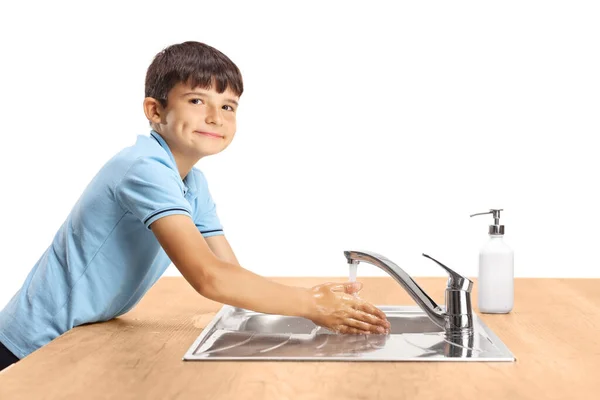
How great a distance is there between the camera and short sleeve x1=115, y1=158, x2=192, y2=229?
1.44 meters

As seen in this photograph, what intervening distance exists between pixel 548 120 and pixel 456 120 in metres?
0.39

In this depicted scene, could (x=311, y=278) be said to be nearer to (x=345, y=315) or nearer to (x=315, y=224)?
(x=345, y=315)

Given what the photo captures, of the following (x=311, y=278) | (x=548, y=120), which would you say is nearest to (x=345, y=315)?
(x=311, y=278)

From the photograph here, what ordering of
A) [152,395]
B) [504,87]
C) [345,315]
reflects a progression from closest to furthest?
1. [152,395]
2. [345,315]
3. [504,87]

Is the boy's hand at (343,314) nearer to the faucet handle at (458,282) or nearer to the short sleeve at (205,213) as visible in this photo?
the faucet handle at (458,282)

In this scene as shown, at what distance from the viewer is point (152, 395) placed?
40.4 inches

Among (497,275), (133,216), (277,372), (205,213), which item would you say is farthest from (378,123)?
(277,372)

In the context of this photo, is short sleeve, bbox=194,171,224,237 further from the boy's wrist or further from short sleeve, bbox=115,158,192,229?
the boy's wrist

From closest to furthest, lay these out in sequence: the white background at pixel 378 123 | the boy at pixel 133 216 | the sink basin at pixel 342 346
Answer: the sink basin at pixel 342 346 → the boy at pixel 133 216 → the white background at pixel 378 123

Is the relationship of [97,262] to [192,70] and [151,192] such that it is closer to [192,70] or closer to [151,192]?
[151,192]

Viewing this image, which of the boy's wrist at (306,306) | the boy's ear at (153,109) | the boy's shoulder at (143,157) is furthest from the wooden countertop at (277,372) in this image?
the boy's ear at (153,109)

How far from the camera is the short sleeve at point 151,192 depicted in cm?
144

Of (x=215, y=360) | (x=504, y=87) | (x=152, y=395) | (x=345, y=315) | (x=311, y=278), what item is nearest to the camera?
(x=152, y=395)

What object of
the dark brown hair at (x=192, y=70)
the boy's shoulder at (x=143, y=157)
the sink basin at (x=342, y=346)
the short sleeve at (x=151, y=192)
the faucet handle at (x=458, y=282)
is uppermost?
the dark brown hair at (x=192, y=70)
